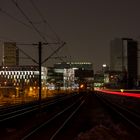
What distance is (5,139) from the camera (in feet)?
70.1

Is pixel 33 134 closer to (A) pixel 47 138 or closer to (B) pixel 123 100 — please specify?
(A) pixel 47 138

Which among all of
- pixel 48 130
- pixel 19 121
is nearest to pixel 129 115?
pixel 19 121

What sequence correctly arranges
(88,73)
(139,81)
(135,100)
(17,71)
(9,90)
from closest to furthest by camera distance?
(135,100), (9,90), (139,81), (88,73), (17,71)

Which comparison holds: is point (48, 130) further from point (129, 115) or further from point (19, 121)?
point (129, 115)

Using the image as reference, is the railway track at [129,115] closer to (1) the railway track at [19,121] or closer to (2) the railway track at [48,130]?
(2) the railway track at [48,130]

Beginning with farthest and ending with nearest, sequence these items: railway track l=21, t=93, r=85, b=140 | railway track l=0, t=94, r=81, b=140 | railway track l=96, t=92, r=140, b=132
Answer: railway track l=96, t=92, r=140, b=132 < railway track l=0, t=94, r=81, b=140 < railway track l=21, t=93, r=85, b=140

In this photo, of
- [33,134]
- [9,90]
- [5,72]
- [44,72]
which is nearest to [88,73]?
[44,72]

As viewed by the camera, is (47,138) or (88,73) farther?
(88,73)

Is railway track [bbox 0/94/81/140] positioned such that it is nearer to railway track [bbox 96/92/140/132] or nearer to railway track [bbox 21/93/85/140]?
railway track [bbox 21/93/85/140]

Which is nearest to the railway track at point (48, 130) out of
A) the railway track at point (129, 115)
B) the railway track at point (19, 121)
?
the railway track at point (19, 121)

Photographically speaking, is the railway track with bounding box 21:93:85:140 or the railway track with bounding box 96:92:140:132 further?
the railway track with bounding box 96:92:140:132

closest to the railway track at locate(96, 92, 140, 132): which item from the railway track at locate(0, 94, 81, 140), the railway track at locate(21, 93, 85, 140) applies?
the railway track at locate(21, 93, 85, 140)

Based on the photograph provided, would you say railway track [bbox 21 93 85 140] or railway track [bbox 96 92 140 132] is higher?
railway track [bbox 21 93 85 140]

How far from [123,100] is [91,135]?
206ft
